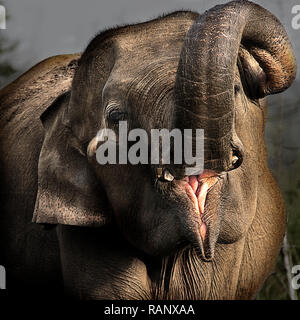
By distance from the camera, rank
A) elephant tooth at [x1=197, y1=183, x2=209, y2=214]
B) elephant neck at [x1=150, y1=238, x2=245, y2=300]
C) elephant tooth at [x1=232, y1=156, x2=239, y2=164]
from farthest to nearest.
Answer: elephant neck at [x1=150, y1=238, x2=245, y2=300], elephant tooth at [x1=197, y1=183, x2=209, y2=214], elephant tooth at [x1=232, y1=156, x2=239, y2=164]

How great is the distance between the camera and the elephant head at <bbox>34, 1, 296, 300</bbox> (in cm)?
338

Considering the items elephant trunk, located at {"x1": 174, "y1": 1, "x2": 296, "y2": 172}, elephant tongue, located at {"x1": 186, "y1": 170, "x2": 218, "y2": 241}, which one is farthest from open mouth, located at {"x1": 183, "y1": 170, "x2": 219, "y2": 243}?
elephant trunk, located at {"x1": 174, "y1": 1, "x2": 296, "y2": 172}

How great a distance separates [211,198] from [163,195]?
0.52ft

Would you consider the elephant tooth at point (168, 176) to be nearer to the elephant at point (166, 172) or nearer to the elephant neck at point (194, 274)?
the elephant at point (166, 172)

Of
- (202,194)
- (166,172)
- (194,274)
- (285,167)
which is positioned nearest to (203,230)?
(202,194)

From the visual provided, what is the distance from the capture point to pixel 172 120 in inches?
137

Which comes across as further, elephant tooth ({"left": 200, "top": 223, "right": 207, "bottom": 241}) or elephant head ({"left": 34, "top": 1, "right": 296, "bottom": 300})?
elephant tooth ({"left": 200, "top": 223, "right": 207, "bottom": 241})

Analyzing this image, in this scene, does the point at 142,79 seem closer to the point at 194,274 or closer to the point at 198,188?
the point at 198,188

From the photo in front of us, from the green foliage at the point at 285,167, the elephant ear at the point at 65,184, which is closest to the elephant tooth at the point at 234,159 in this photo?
the elephant ear at the point at 65,184

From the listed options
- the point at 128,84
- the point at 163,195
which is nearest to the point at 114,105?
the point at 128,84

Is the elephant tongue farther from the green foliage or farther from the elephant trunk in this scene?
the green foliage

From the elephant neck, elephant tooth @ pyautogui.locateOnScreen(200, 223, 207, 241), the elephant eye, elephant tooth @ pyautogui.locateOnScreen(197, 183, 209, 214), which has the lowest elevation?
the elephant neck

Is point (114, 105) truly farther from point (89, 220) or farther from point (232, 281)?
point (232, 281)

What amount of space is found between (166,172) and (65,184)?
31.8 inches
